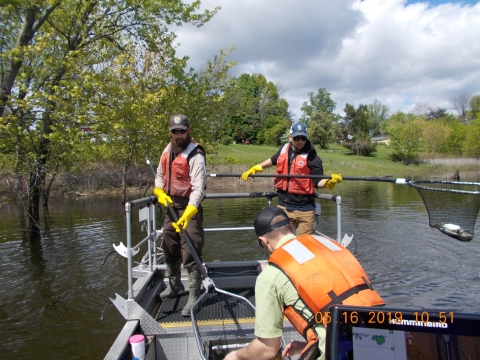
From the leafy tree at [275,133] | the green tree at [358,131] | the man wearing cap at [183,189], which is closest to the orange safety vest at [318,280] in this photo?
the man wearing cap at [183,189]

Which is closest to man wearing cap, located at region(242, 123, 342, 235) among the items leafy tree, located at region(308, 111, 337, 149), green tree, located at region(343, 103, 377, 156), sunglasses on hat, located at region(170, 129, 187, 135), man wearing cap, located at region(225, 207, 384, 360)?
sunglasses on hat, located at region(170, 129, 187, 135)

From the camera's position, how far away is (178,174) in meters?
4.28

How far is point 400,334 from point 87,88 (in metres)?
12.1

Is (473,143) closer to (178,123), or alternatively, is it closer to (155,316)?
(178,123)

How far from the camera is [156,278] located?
504 cm

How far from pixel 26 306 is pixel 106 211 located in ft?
39.6

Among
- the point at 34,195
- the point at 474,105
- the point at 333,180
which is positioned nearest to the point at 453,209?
the point at 333,180

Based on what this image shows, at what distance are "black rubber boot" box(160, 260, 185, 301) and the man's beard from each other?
55.2 inches

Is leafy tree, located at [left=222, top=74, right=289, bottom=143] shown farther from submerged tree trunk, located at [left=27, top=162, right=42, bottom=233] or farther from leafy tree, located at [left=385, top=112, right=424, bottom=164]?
submerged tree trunk, located at [left=27, top=162, right=42, bottom=233]

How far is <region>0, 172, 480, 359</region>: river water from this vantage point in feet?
19.2

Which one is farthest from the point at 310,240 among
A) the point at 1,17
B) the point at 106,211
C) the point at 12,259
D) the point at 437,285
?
the point at 106,211

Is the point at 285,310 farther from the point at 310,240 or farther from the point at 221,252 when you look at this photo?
the point at 221,252

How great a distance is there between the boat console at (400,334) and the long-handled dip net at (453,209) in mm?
1897

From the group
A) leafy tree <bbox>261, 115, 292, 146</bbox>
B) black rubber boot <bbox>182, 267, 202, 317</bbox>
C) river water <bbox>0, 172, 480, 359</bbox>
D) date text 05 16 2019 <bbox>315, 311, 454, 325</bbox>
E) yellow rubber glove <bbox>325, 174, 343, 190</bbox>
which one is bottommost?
river water <bbox>0, 172, 480, 359</bbox>
